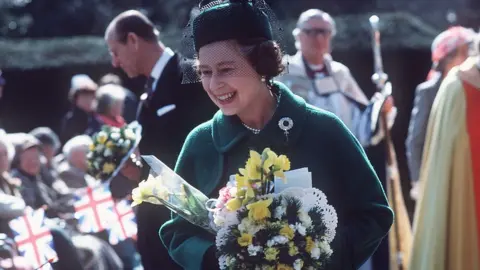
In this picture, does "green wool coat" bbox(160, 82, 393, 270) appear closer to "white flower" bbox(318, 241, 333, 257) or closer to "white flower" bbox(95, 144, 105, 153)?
"white flower" bbox(318, 241, 333, 257)

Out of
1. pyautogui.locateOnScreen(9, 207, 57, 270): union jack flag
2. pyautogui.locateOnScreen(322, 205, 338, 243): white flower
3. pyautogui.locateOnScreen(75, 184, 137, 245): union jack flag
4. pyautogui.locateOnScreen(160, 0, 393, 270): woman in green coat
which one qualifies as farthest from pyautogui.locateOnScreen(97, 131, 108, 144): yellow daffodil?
pyautogui.locateOnScreen(322, 205, 338, 243): white flower

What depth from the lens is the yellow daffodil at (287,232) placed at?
3.55 meters

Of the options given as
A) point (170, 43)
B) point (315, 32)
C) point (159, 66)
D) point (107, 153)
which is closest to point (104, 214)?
point (107, 153)

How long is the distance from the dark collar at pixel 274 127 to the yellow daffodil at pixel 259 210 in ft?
1.30

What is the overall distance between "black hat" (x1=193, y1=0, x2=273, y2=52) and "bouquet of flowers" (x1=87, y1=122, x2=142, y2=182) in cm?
249

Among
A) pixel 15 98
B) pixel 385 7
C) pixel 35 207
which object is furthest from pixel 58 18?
pixel 35 207

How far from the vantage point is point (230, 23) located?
400 cm

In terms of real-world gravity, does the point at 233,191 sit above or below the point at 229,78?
below

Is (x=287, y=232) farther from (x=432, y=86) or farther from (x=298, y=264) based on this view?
(x=432, y=86)

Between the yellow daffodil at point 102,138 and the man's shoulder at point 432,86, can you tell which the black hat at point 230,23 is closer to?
the yellow daffodil at point 102,138

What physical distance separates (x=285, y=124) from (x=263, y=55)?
26 centimetres

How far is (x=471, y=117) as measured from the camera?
18.2ft

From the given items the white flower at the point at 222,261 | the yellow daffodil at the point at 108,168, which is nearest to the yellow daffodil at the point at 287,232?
the white flower at the point at 222,261

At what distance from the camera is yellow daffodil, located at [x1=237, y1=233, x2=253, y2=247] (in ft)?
11.7
